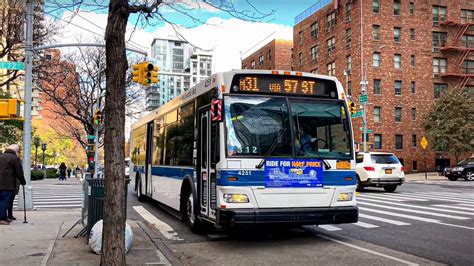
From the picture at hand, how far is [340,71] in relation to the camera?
5134 centimetres

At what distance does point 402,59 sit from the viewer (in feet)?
162

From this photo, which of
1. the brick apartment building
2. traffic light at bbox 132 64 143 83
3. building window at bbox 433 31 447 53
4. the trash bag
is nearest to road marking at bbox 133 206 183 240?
the trash bag

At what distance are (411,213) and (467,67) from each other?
46113 mm

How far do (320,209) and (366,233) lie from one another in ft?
7.22

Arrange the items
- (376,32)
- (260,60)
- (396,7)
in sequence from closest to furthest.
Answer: (376,32)
(396,7)
(260,60)

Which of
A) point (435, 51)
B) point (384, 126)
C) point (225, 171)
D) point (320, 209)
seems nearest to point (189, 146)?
point (225, 171)

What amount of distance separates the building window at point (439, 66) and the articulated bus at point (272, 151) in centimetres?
4747

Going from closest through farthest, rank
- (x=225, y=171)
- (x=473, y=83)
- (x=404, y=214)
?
(x=225, y=171), (x=404, y=214), (x=473, y=83)

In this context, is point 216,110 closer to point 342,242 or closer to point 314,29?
point 342,242

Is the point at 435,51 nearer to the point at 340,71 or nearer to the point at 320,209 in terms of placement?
the point at 340,71

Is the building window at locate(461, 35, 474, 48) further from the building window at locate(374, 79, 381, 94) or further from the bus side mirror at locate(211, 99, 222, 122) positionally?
the bus side mirror at locate(211, 99, 222, 122)

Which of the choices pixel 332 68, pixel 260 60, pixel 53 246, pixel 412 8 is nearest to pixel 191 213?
pixel 53 246

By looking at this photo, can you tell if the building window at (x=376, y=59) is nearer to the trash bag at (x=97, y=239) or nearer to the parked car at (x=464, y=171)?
the parked car at (x=464, y=171)

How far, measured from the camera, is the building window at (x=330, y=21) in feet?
175
